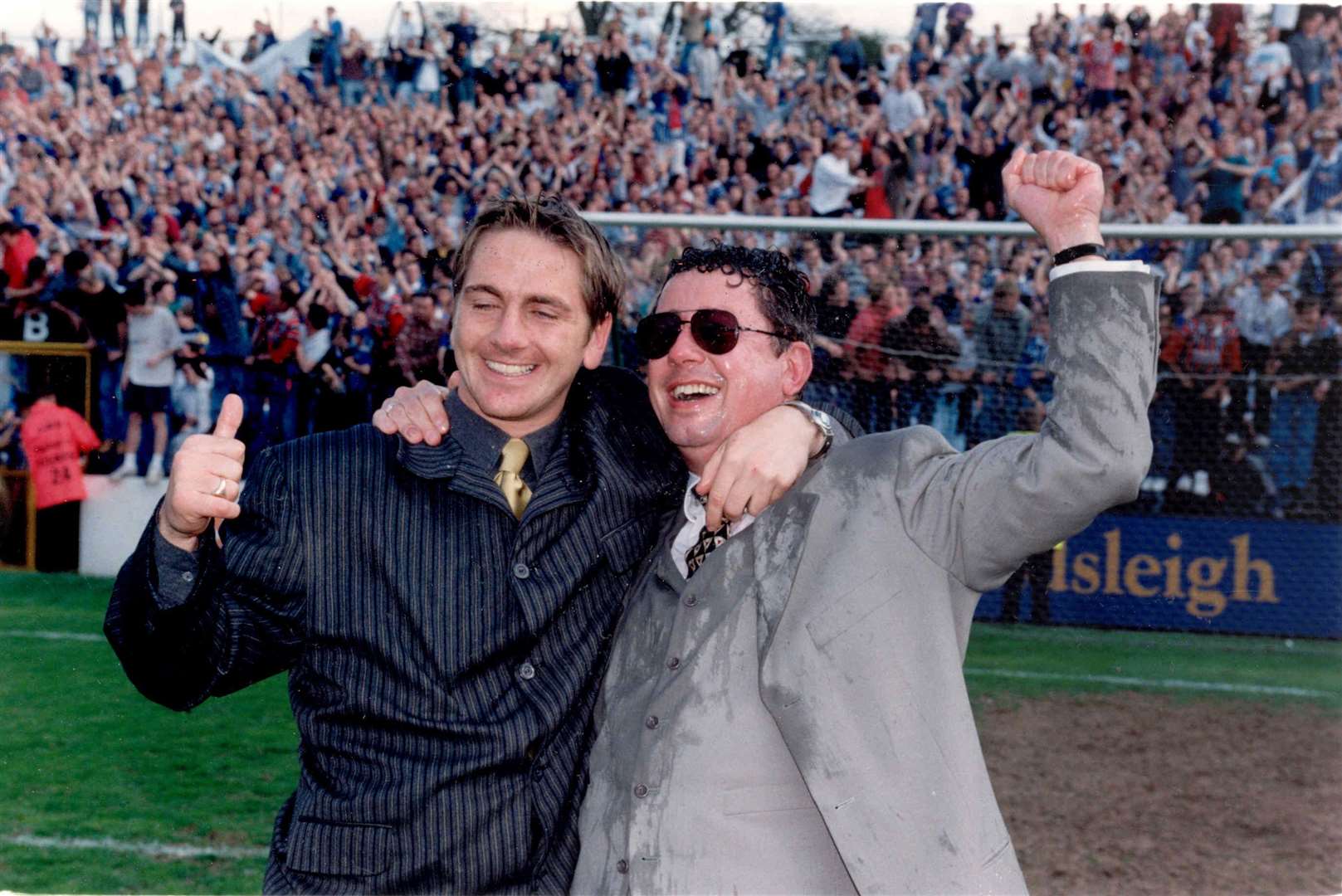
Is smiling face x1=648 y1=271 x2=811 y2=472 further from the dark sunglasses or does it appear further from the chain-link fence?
the chain-link fence

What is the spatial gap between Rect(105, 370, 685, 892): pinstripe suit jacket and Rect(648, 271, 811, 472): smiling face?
23cm

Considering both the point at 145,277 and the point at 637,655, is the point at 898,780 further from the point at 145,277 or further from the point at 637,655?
the point at 145,277

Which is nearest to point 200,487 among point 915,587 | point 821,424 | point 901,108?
point 821,424

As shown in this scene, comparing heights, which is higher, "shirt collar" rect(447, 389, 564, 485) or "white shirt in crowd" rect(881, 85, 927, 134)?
"white shirt in crowd" rect(881, 85, 927, 134)

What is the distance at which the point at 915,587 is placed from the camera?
8.29ft

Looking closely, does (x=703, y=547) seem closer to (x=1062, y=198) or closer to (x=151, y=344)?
(x=1062, y=198)

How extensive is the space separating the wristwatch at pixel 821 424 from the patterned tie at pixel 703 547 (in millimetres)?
226

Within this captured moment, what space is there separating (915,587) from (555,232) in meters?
0.98

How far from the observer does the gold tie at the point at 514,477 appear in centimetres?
276

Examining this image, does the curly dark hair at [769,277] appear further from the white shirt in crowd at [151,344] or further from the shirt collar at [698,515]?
the white shirt in crowd at [151,344]

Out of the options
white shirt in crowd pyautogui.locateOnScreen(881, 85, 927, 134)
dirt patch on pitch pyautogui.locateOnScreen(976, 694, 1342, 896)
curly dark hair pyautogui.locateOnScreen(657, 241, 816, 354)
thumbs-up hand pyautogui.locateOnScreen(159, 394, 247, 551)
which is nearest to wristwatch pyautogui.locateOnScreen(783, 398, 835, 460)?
curly dark hair pyautogui.locateOnScreen(657, 241, 816, 354)

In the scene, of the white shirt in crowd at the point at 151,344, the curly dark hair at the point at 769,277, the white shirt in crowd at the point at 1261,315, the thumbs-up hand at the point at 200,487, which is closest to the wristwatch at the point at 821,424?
the curly dark hair at the point at 769,277

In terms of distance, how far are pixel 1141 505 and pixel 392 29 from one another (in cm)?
1052

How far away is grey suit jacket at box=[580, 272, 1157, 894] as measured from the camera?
235cm
